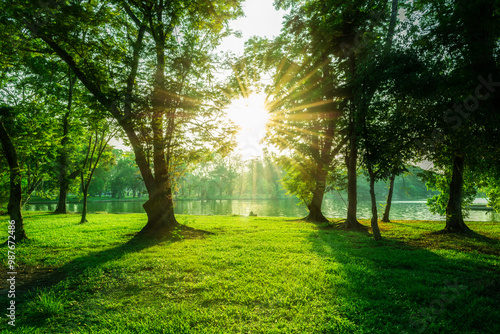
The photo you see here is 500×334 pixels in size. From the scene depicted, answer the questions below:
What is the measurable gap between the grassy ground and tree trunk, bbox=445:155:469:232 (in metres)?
4.14

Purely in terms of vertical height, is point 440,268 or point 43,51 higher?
point 43,51

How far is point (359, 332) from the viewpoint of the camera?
316 cm

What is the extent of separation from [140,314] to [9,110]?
36.4 ft

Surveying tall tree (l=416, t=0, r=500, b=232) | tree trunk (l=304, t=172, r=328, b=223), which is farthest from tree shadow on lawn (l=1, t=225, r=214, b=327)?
tree trunk (l=304, t=172, r=328, b=223)

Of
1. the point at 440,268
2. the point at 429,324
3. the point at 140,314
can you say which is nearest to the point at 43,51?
the point at 140,314

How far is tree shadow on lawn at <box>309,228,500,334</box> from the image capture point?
3.31 metres

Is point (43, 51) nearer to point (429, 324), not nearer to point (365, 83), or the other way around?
point (365, 83)

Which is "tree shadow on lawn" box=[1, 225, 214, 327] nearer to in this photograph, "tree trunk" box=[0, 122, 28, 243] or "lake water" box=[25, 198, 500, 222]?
"tree trunk" box=[0, 122, 28, 243]

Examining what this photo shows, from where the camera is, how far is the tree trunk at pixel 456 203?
11.4 metres

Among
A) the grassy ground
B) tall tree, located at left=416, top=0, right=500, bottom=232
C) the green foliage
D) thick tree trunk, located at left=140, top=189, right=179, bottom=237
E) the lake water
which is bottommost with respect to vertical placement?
the lake water

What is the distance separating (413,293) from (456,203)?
10624 millimetres

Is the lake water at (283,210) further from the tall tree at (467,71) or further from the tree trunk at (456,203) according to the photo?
the tall tree at (467,71)

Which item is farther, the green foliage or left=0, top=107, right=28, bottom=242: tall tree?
the green foliage

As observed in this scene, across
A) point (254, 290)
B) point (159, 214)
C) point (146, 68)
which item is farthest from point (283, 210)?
point (254, 290)
